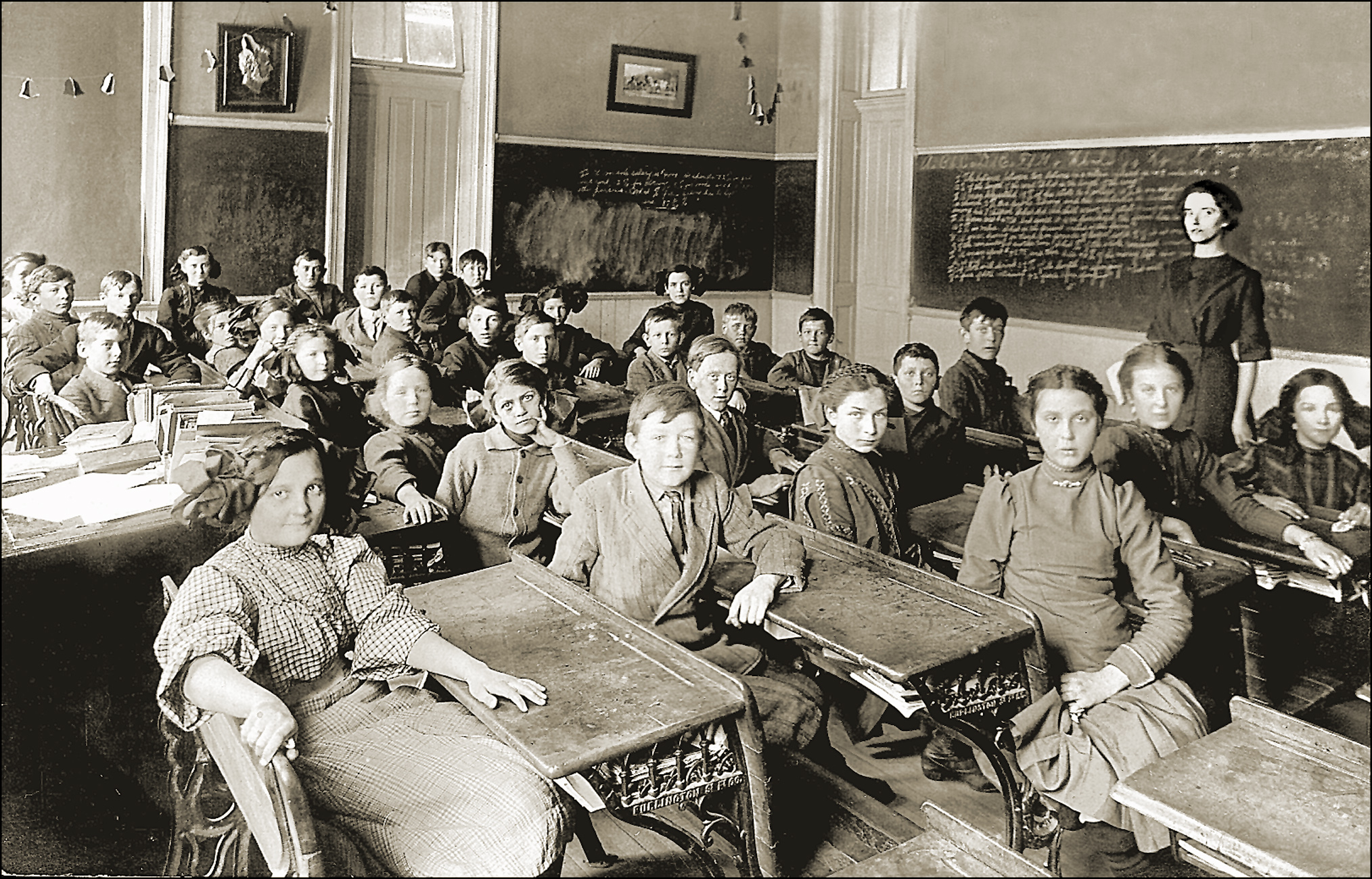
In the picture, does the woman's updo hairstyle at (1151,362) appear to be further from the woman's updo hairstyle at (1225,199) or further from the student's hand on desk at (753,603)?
the student's hand on desk at (753,603)

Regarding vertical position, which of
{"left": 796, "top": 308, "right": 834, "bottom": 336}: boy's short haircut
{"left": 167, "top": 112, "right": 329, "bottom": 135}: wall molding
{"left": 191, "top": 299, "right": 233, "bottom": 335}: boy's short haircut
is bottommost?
{"left": 191, "top": 299, "right": 233, "bottom": 335}: boy's short haircut

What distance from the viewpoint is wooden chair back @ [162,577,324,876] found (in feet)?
6.46

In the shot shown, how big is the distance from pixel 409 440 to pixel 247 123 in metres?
0.99

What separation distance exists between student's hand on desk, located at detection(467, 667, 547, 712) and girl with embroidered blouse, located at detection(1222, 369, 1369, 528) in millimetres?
1961

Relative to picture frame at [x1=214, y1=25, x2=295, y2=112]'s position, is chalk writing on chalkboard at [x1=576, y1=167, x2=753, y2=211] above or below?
below

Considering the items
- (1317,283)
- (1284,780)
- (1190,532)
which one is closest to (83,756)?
(1284,780)

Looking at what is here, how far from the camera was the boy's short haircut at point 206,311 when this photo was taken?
10.0 ft

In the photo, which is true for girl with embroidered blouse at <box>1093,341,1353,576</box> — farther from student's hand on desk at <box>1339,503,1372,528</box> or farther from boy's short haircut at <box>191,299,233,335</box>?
boy's short haircut at <box>191,299,233,335</box>

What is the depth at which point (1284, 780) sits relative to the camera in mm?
2102

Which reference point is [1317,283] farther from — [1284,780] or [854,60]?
[854,60]

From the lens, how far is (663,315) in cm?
362

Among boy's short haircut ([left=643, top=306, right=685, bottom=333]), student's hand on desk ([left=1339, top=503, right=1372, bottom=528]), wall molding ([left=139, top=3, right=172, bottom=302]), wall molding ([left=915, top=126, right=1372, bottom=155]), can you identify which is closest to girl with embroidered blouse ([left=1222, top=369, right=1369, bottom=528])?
student's hand on desk ([left=1339, top=503, right=1372, bottom=528])

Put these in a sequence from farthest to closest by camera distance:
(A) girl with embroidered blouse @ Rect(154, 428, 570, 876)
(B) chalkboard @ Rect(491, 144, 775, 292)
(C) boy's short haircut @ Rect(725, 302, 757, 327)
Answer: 1. (C) boy's short haircut @ Rect(725, 302, 757, 327)
2. (B) chalkboard @ Rect(491, 144, 775, 292)
3. (A) girl with embroidered blouse @ Rect(154, 428, 570, 876)

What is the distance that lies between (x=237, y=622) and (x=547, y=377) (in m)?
1.42
